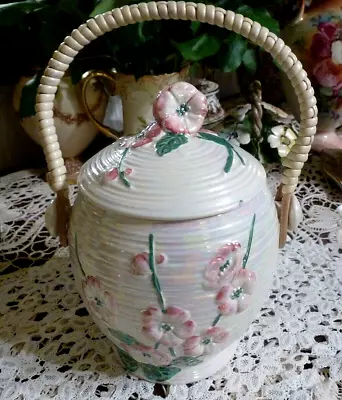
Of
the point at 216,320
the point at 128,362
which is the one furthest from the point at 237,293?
the point at 128,362

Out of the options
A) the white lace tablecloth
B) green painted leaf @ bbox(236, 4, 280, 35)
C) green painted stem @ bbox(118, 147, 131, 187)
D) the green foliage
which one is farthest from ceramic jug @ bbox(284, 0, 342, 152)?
green painted stem @ bbox(118, 147, 131, 187)

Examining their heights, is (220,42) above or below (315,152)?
above

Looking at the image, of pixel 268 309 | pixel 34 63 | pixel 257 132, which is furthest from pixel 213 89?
pixel 268 309

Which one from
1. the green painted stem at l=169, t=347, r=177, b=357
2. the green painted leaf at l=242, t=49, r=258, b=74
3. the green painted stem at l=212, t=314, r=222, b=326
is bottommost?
the green painted stem at l=169, t=347, r=177, b=357

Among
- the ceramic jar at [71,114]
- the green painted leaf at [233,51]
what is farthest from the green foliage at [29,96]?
the green painted leaf at [233,51]

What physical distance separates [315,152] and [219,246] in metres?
0.54

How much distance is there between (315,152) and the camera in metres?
0.91

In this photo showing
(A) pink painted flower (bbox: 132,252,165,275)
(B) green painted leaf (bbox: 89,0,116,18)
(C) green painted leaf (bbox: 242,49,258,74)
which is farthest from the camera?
(C) green painted leaf (bbox: 242,49,258,74)

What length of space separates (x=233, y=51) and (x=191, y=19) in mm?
345

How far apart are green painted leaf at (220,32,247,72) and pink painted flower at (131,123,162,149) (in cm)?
36

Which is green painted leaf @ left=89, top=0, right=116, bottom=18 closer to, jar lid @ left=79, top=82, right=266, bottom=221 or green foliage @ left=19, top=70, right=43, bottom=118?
green foliage @ left=19, top=70, right=43, bottom=118

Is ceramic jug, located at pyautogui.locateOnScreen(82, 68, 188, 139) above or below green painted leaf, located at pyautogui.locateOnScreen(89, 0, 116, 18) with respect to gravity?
below

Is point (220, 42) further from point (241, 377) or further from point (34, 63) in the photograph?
point (241, 377)

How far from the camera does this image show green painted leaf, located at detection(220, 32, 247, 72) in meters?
0.77
